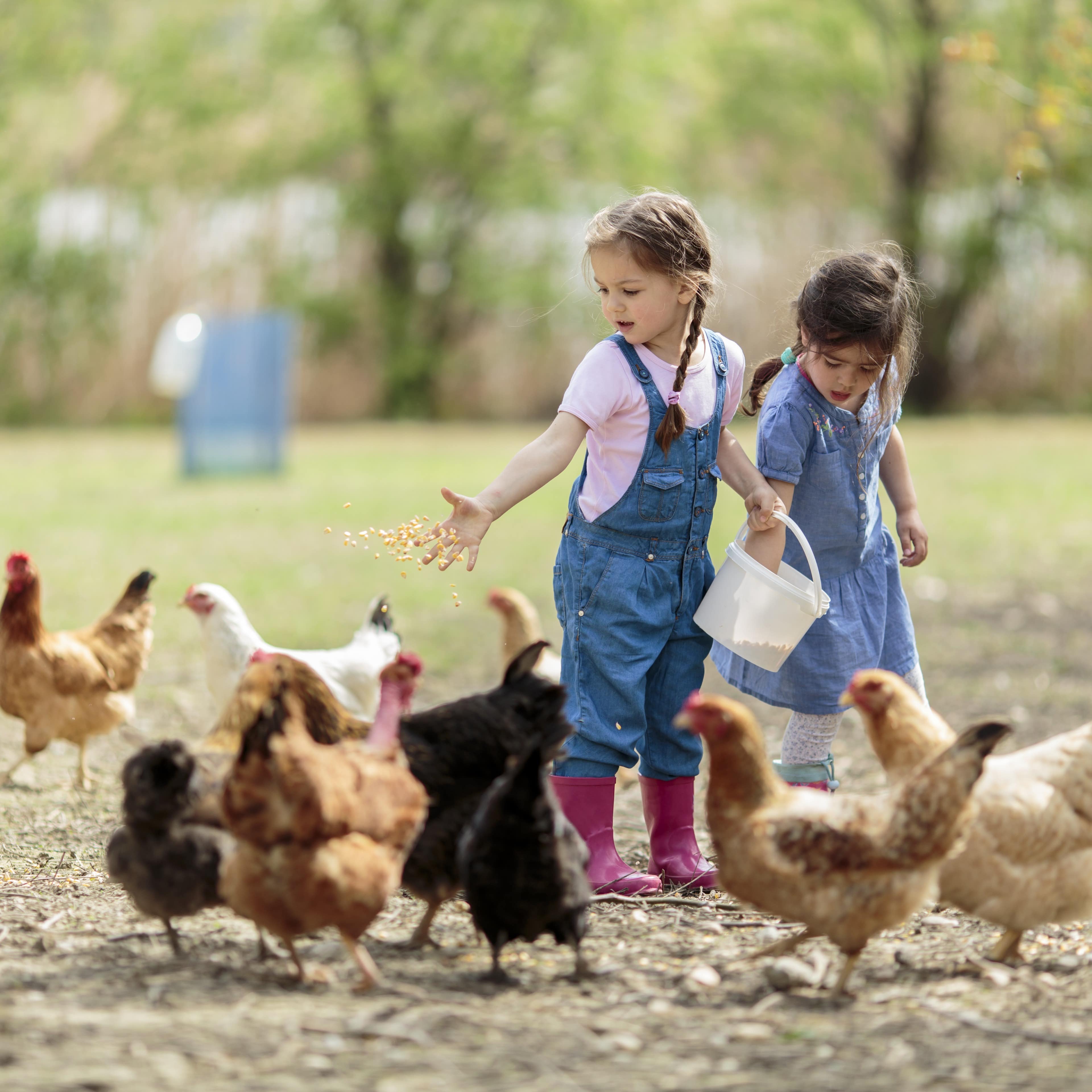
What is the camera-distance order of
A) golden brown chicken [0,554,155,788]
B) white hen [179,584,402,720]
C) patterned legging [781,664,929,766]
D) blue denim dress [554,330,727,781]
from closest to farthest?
blue denim dress [554,330,727,781] → patterned legging [781,664,929,766] → white hen [179,584,402,720] → golden brown chicken [0,554,155,788]

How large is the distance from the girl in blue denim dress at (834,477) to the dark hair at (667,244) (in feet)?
1.05

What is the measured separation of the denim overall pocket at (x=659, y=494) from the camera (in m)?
3.85

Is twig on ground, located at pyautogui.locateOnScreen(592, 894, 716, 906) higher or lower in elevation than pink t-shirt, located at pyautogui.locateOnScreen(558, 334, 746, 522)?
lower

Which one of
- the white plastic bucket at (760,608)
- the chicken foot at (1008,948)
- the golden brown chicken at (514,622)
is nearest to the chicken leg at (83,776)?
the golden brown chicken at (514,622)

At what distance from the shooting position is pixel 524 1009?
2904 mm

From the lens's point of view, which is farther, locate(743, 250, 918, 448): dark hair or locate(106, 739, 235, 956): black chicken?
locate(743, 250, 918, 448): dark hair

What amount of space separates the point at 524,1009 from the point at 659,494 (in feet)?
5.03

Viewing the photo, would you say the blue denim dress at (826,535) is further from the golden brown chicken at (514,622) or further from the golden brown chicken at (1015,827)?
the golden brown chicken at (514,622)

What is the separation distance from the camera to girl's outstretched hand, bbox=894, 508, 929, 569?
4.27m

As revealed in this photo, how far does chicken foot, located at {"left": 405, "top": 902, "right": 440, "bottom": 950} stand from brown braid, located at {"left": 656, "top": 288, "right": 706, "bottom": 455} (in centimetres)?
141

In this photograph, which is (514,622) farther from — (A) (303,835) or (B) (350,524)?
(B) (350,524)

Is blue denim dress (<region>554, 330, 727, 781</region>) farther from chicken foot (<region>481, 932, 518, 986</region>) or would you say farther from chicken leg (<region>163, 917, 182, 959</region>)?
chicken leg (<region>163, 917, 182, 959</region>)

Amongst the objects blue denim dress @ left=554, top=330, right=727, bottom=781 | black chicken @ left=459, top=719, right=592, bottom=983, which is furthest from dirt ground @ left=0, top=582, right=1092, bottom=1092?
blue denim dress @ left=554, top=330, right=727, bottom=781

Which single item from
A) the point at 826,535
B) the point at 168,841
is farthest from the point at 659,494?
the point at 168,841
